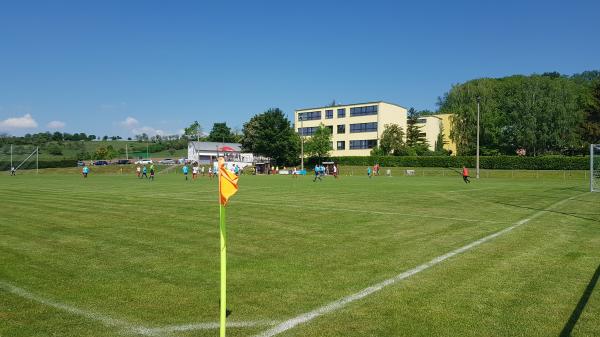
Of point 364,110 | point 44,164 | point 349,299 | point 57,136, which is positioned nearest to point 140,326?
point 349,299

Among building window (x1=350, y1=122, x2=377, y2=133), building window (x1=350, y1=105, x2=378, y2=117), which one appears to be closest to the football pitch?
building window (x1=350, y1=122, x2=377, y2=133)

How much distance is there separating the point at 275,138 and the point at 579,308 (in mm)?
78874

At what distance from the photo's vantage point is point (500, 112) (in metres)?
81.1

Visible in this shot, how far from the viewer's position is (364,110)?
88.8 metres

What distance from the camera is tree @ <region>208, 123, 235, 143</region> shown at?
15362 cm

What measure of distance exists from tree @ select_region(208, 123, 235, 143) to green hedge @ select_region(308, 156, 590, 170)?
76.7 meters

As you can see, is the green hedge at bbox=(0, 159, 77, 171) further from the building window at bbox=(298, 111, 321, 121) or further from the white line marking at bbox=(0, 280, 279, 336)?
the white line marking at bbox=(0, 280, 279, 336)

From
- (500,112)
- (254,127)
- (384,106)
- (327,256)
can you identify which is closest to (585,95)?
(500,112)

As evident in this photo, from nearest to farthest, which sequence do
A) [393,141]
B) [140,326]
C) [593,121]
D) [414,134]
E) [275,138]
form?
[140,326] → [593,121] → [393,141] → [275,138] → [414,134]

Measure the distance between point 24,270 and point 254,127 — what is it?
80.3 meters

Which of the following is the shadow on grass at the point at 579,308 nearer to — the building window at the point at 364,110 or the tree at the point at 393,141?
the tree at the point at 393,141

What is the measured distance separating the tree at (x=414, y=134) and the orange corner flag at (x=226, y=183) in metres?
83.6

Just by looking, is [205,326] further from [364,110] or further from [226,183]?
[364,110]

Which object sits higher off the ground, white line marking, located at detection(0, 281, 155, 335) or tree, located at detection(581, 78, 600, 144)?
tree, located at detection(581, 78, 600, 144)
